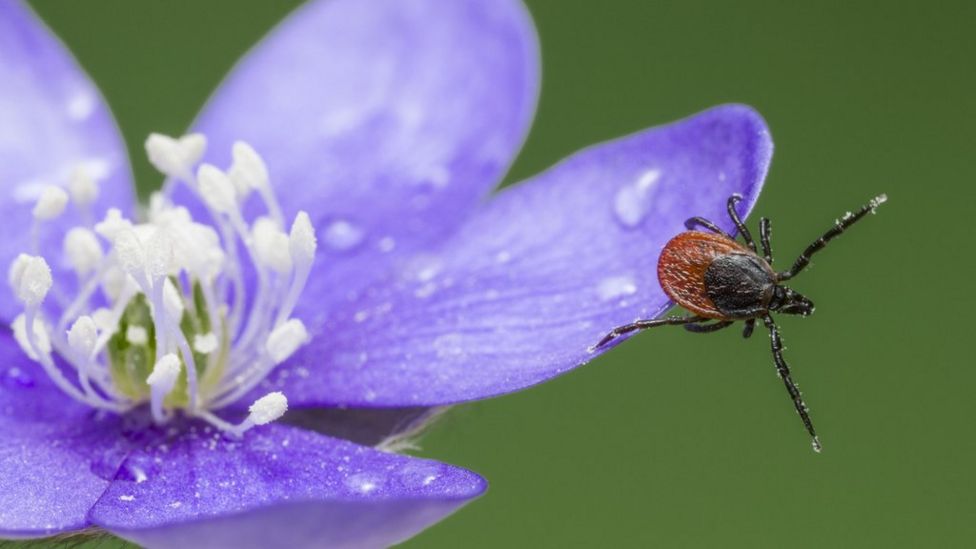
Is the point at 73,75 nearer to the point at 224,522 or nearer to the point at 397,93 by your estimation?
the point at 397,93

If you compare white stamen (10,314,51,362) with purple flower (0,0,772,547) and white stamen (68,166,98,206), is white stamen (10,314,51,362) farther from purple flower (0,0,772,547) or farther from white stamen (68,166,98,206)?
white stamen (68,166,98,206)

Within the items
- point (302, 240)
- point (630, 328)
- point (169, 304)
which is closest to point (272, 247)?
point (302, 240)

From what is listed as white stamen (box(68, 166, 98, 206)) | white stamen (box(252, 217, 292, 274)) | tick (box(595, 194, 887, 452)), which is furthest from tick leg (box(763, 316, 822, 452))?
white stamen (box(68, 166, 98, 206))

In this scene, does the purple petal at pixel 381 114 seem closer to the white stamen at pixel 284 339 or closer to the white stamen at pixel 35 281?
the white stamen at pixel 284 339

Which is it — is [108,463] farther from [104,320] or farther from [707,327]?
[707,327]

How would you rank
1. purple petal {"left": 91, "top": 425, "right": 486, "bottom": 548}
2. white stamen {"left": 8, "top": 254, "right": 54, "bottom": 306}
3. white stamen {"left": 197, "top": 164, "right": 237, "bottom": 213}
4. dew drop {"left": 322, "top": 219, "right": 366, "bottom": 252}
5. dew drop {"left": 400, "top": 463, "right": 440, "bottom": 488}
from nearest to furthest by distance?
purple petal {"left": 91, "top": 425, "right": 486, "bottom": 548} → dew drop {"left": 400, "top": 463, "right": 440, "bottom": 488} → white stamen {"left": 8, "top": 254, "right": 54, "bottom": 306} → white stamen {"left": 197, "top": 164, "right": 237, "bottom": 213} → dew drop {"left": 322, "top": 219, "right": 366, "bottom": 252}

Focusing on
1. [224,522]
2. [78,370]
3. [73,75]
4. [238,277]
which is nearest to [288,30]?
[73,75]

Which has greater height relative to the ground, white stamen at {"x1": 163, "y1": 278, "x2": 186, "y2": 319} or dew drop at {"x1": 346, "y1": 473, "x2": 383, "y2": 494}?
white stamen at {"x1": 163, "y1": 278, "x2": 186, "y2": 319}
